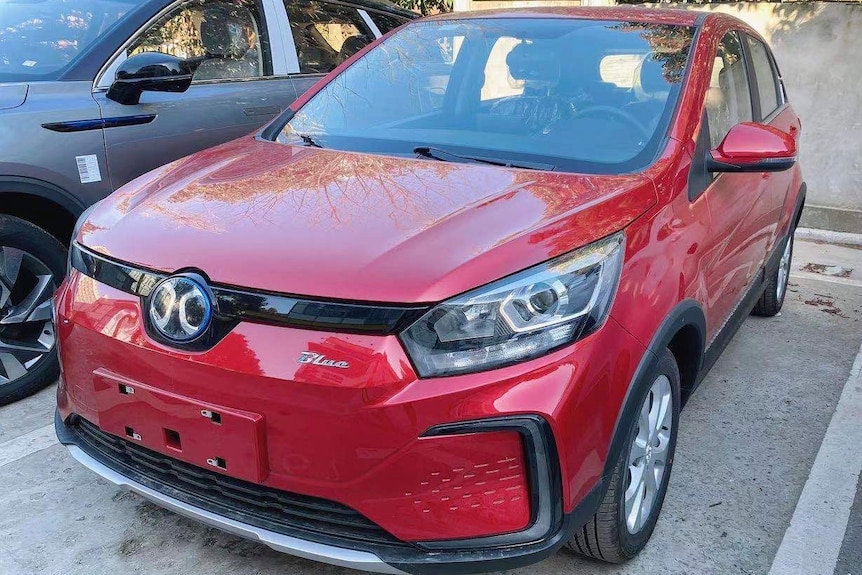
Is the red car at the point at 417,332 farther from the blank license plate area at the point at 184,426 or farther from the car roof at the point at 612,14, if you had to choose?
the car roof at the point at 612,14

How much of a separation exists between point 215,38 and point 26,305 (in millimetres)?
1634

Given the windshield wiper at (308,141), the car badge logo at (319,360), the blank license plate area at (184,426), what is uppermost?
the windshield wiper at (308,141)

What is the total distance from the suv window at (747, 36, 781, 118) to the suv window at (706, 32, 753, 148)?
27 cm

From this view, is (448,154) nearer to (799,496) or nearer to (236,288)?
(236,288)

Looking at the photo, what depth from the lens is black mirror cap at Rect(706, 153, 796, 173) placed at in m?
2.61

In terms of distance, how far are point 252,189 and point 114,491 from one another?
3.88 feet

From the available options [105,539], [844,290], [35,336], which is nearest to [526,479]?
[105,539]

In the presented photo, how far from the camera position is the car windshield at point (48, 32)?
336 cm

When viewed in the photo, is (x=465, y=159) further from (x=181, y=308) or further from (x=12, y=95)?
(x=12, y=95)

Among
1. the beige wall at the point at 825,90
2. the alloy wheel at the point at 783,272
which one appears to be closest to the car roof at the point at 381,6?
the alloy wheel at the point at 783,272

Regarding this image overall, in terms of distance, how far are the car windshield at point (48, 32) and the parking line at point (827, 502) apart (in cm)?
335

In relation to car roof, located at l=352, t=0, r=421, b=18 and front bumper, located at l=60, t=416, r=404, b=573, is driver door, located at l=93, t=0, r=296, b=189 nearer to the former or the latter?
car roof, located at l=352, t=0, r=421, b=18

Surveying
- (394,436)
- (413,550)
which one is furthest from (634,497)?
(394,436)

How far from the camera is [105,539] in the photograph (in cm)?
241
